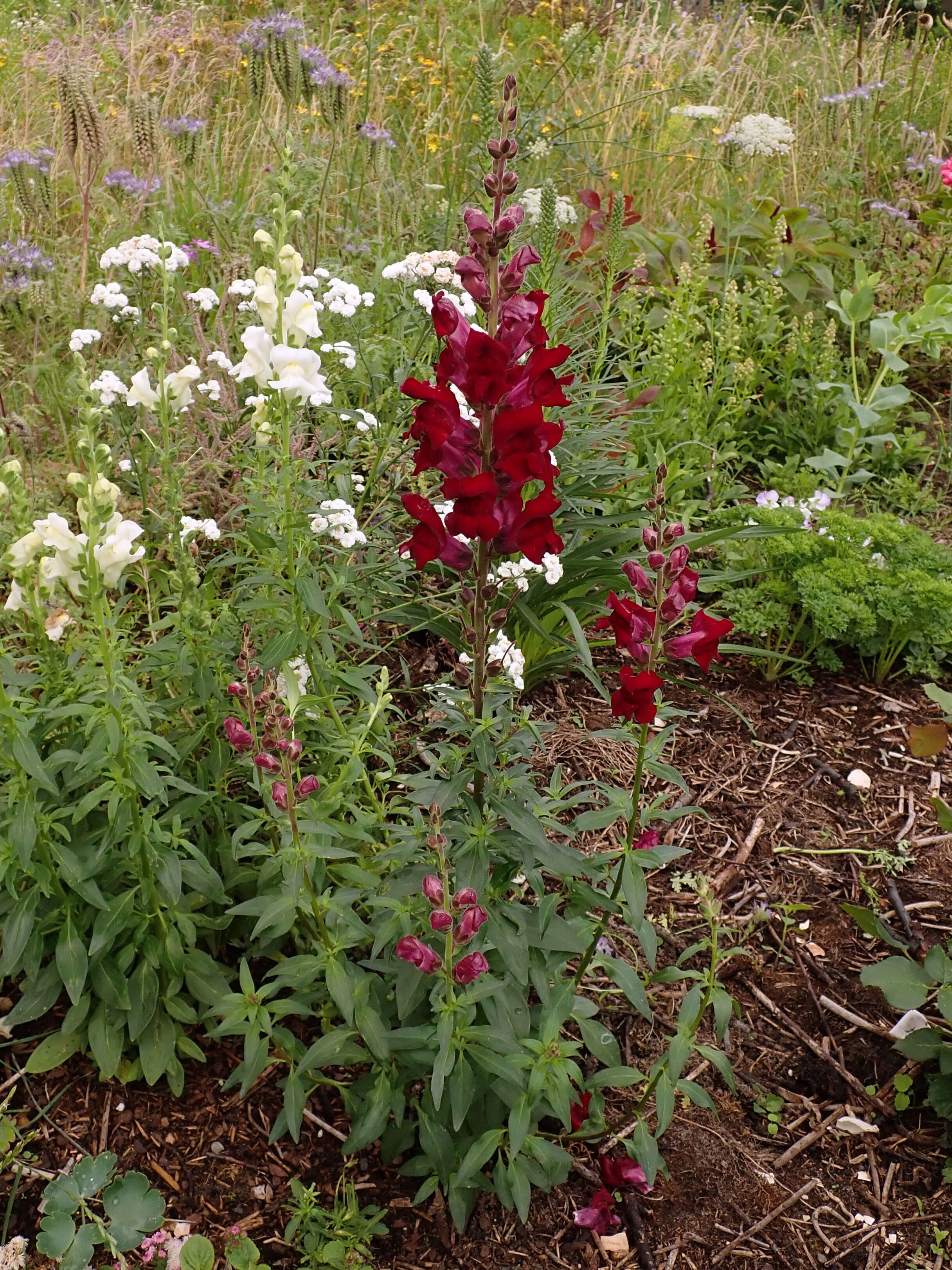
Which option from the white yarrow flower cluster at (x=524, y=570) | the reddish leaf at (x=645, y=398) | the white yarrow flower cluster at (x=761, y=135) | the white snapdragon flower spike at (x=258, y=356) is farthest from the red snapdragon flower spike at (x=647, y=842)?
the white yarrow flower cluster at (x=761, y=135)

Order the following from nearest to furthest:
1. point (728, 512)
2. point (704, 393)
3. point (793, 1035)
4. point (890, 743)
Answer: point (793, 1035), point (890, 743), point (728, 512), point (704, 393)

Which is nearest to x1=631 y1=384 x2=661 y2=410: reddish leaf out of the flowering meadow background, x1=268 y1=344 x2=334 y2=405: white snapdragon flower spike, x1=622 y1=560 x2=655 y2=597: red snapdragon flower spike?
the flowering meadow background

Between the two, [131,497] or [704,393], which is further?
[704,393]

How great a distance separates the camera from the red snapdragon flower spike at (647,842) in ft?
6.32

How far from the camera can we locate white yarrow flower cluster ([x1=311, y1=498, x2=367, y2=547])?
2.34 metres

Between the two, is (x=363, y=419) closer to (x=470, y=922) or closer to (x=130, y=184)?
(x=470, y=922)

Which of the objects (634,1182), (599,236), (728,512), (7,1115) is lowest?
(7,1115)

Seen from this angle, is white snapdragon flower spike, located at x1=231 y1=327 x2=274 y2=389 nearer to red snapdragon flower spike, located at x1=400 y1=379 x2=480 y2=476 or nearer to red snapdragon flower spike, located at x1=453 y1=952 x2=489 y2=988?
A: red snapdragon flower spike, located at x1=400 y1=379 x2=480 y2=476

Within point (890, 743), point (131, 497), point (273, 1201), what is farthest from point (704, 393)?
point (273, 1201)

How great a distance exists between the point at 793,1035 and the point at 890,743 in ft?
3.99

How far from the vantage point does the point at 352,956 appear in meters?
2.37

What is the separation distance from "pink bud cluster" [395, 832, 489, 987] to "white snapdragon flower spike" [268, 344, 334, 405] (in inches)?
36.9

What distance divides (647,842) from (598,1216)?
0.74 m

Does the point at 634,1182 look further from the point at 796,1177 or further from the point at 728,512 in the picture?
the point at 728,512
